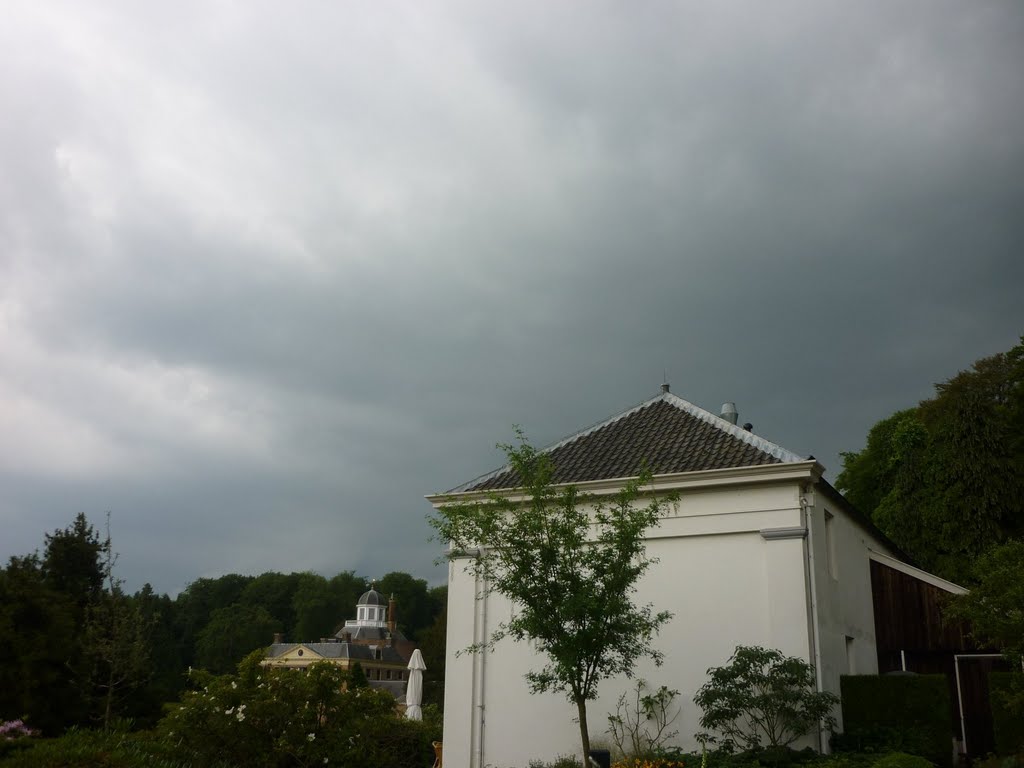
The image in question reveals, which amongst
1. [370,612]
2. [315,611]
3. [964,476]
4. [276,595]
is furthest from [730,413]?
[276,595]

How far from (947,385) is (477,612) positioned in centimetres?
3092

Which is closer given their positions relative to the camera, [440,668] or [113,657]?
[113,657]

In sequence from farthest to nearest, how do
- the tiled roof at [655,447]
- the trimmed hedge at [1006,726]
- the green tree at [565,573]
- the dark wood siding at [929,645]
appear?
the dark wood siding at [929,645], the tiled roof at [655,447], the trimmed hedge at [1006,726], the green tree at [565,573]

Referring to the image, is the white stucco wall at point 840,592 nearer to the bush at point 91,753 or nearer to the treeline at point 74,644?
the bush at point 91,753

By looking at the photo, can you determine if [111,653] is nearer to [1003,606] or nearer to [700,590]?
[700,590]

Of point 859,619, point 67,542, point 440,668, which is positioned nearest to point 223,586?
point 440,668

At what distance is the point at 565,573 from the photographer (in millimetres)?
13586

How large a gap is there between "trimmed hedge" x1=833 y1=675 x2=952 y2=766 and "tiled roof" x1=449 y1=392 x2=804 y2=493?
506 centimetres

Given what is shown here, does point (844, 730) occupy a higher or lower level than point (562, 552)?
lower

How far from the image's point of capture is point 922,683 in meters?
16.9

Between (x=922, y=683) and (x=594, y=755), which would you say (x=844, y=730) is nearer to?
(x=922, y=683)

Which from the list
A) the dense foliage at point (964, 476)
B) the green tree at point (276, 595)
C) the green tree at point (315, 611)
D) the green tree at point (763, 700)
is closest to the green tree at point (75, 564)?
the green tree at point (763, 700)

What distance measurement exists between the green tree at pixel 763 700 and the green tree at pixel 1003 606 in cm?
381

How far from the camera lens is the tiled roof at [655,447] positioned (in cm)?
1831
